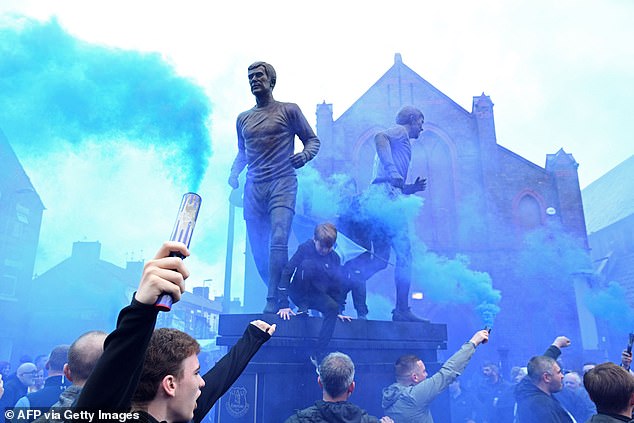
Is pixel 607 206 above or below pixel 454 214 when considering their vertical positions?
above

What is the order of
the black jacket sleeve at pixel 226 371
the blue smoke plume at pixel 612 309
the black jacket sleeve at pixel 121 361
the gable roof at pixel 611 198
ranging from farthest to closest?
the gable roof at pixel 611 198 < the blue smoke plume at pixel 612 309 < the black jacket sleeve at pixel 226 371 < the black jacket sleeve at pixel 121 361

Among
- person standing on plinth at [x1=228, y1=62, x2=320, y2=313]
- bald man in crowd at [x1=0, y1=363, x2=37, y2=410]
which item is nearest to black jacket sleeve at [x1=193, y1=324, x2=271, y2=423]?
person standing on plinth at [x1=228, y1=62, x2=320, y2=313]

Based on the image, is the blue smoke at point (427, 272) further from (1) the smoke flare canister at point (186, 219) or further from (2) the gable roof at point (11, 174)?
(2) the gable roof at point (11, 174)

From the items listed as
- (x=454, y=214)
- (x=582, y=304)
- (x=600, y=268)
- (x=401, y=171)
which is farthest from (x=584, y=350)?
(x=401, y=171)

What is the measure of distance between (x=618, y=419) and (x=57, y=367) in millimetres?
3568

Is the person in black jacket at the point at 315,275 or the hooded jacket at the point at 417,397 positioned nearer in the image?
the hooded jacket at the point at 417,397

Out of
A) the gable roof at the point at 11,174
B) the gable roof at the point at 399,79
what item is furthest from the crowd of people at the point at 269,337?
the gable roof at the point at 399,79

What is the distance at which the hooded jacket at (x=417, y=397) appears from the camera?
3053mm

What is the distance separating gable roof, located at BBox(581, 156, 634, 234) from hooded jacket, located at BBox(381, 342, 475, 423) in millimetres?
30093

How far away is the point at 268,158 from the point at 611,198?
3585 centimetres

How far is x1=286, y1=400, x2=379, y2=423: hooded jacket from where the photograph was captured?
7.99 ft

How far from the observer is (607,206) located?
104 ft

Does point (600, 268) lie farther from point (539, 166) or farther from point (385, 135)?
point (385, 135)

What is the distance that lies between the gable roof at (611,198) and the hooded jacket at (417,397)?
30093 millimetres
